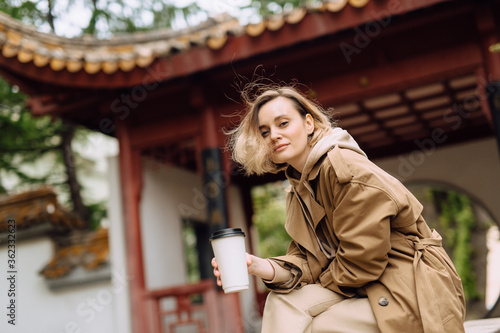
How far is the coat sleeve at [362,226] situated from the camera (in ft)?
5.46

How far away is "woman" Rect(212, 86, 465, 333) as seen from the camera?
1.68 m

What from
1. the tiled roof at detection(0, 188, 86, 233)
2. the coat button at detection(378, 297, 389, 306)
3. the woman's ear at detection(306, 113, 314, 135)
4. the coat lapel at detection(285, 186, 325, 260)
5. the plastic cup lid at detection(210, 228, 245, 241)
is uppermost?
the tiled roof at detection(0, 188, 86, 233)

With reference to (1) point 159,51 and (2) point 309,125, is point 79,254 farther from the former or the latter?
(2) point 309,125

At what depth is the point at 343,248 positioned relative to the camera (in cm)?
172

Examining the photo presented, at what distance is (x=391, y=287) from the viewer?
1.72m

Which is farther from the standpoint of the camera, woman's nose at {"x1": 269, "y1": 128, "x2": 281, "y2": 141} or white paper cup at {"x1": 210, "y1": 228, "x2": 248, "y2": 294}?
woman's nose at {"x1": 269, "y1": 128, "x2": 281, "y2": 141}

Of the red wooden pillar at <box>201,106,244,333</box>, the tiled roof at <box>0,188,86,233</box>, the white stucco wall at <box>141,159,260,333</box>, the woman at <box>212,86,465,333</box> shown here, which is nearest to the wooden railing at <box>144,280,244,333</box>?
the red wooden pillar at <box>201,106,244,333</box>

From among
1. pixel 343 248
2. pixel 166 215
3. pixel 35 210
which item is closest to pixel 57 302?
pixel 35 210

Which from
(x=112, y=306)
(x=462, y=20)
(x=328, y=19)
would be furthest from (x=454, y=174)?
(x=112, y=306)

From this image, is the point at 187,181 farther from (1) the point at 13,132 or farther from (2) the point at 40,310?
(1) the point at 13,132

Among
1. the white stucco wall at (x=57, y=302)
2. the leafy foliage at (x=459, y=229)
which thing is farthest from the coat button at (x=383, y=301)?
the leafy foliage at (x=459, y=229)

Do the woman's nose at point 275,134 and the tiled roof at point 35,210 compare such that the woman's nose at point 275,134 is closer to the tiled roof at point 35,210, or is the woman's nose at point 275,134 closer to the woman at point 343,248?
the woman at point 343,248

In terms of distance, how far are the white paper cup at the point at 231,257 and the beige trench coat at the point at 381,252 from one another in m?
0.24

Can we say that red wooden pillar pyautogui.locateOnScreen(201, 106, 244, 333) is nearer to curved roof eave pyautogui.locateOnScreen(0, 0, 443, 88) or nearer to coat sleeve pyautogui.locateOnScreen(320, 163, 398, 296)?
curved roof eave pyautogui.locateOnScreen(0, 0, 443, 88)
